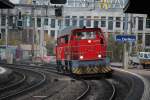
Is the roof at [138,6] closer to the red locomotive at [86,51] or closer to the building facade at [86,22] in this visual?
the red locomotive at [86,51]

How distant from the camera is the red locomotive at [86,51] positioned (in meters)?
31.9

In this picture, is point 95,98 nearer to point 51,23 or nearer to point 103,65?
point 103,65

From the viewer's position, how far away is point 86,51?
32.3 metres

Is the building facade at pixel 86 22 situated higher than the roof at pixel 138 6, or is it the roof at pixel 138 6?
the building facade at pixel 86 22

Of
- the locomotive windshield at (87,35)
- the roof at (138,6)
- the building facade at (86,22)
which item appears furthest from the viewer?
the building facade at (86,22)

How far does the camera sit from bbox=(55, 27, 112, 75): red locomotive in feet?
105

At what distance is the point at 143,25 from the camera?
109m

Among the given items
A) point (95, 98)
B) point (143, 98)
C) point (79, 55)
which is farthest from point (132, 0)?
point (79, 55)

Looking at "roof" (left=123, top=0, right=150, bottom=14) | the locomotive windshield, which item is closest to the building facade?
the locomotive windshield

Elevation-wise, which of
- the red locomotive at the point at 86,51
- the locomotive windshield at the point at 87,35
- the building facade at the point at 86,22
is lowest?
the red locomotive at the point at 86,51

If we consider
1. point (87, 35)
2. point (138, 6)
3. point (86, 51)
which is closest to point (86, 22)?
point (87, 35)

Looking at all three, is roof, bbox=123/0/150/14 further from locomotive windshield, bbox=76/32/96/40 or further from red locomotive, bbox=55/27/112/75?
locomotive windshield, bbox=76/32/96/40

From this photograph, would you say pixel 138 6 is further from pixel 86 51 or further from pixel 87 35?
pixel 87 35

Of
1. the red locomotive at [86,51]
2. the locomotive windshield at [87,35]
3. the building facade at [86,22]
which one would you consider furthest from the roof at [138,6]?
the building facade at [86,22]
